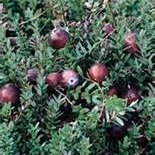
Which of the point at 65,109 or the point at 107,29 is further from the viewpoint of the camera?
the point at 107,29

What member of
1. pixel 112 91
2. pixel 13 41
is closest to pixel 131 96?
pixel 112 91

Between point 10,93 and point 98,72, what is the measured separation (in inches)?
9.3

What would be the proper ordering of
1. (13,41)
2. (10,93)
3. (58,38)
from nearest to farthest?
(10,93) → (58,38) → (13,41)

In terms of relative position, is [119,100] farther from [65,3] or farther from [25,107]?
[65,3]

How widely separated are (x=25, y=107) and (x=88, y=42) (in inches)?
10.9

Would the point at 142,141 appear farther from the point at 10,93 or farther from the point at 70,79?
the point at 10,93

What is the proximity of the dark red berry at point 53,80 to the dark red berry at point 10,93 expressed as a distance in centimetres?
8

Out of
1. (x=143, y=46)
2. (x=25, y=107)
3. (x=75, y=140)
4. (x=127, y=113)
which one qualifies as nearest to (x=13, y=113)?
(x=25, y=107)

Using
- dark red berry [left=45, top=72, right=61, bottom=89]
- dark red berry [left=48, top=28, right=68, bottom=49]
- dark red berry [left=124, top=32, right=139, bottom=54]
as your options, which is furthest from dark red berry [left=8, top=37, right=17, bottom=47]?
dark red berry [left=124, top=32, right=139, bottom=54]

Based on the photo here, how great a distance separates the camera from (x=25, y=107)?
1.43 metres

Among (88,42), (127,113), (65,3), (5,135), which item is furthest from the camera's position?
(65,3)

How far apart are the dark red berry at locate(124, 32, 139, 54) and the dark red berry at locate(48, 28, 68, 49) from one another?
0.17 meters

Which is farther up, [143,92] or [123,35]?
[123,35]

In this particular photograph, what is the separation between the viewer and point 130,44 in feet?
5.13
